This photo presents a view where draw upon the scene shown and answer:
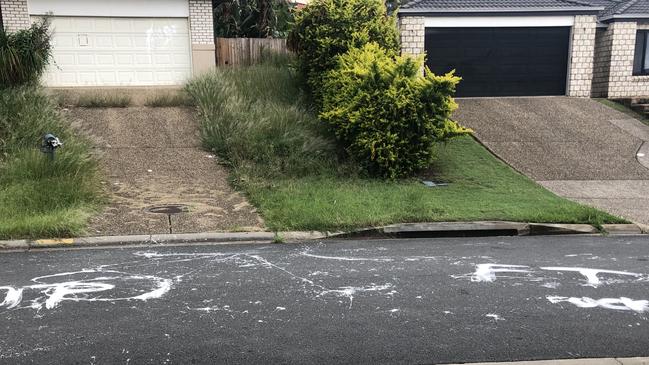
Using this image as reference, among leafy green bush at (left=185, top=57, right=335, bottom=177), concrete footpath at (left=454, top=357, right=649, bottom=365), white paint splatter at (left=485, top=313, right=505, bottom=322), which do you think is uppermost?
leafy green bush at (left=185, top=57, right=335, bottom=177)

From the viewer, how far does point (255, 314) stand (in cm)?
445

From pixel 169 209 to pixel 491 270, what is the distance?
185 inches

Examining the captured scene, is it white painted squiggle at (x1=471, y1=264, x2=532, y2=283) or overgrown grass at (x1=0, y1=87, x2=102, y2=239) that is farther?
overgrown grass at (x1=0, y1=87, x2=102, y2=239)

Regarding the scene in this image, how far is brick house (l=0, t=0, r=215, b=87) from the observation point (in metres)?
15.6

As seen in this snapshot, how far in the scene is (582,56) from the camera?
1842 centimetres

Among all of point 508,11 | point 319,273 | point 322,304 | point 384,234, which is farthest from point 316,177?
point 508,11

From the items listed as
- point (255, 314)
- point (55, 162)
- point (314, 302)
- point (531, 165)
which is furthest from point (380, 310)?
point (531, 165)

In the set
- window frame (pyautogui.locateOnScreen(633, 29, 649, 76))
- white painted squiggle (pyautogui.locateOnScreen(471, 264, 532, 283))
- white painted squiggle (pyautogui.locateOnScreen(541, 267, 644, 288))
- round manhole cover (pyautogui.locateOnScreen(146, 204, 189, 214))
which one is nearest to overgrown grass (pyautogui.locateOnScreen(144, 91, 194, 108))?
round manhole cover (pyautogui.locateOnScreen(146, 204, 189, 214))

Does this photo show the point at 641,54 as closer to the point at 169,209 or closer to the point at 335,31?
the point at 335,31

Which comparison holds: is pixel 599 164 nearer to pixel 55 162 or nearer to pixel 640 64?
pixel 640 64

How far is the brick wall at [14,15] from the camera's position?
14984 millimetres

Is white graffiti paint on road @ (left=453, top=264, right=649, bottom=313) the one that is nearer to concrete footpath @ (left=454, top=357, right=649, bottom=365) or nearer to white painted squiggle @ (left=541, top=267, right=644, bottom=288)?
white painted squiggle @ (left=541, top=267, right=644, bottom=288)

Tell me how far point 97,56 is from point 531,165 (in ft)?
40.8

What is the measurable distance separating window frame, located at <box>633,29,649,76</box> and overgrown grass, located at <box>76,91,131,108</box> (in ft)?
55.3
